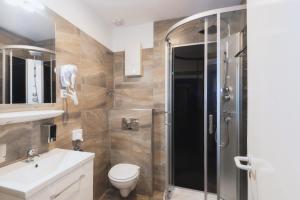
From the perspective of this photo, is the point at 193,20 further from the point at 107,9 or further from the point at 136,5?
the point at 107,9

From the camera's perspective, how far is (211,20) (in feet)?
5.34

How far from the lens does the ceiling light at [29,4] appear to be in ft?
4.20

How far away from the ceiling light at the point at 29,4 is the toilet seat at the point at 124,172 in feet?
6.32

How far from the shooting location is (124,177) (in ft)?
6.43

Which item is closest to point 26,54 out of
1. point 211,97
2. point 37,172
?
point 37,172

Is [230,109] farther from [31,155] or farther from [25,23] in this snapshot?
[25,23]

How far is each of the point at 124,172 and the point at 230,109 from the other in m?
1.53

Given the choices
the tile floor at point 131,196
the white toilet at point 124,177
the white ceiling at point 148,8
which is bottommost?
the tile floor at point 131,196

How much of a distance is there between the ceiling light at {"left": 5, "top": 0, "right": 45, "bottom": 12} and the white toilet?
1.93 m

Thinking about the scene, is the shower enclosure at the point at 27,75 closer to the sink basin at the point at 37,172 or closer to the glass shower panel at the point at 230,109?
the sink basin at the point at 37,172

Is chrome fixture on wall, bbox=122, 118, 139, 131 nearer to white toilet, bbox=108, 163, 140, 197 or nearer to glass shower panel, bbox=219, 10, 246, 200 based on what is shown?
white toilet, bbox=108, 163, 140, 197

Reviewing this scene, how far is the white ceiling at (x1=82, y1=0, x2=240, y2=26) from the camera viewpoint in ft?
6.54

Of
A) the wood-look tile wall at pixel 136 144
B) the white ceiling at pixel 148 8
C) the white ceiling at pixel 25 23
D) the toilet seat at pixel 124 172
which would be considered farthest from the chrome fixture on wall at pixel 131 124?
the white ceiling at pixel 148 8

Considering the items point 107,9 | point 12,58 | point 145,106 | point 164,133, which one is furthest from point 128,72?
point 12,58
